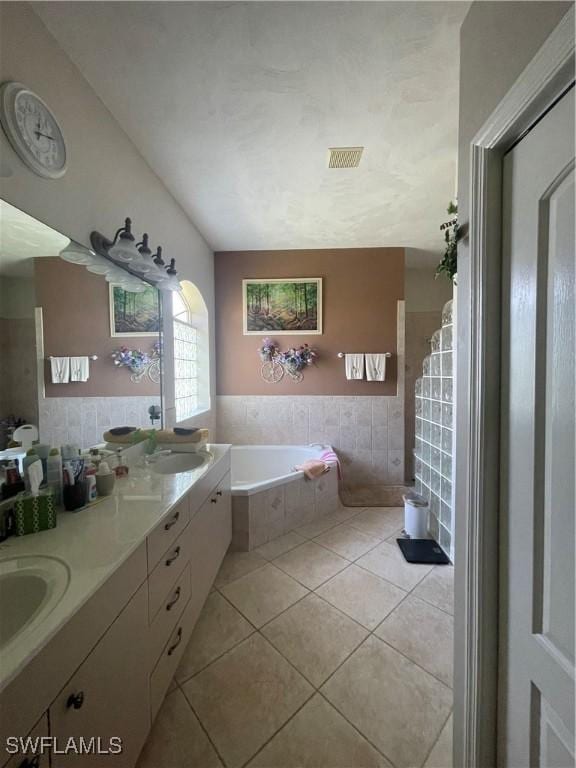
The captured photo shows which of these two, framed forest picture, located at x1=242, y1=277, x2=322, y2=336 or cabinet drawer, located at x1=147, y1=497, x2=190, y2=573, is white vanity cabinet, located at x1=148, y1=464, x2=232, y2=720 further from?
framed forest picture, located at x1=242, y1=277, x2=322, y2=336

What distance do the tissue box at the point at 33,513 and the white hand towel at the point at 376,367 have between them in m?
2.80

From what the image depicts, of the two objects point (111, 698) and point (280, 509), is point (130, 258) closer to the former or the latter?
point (111, 698)

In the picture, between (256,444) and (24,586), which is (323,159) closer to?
(24,586)

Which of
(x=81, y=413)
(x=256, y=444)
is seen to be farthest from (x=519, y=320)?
(x=256, y=444)

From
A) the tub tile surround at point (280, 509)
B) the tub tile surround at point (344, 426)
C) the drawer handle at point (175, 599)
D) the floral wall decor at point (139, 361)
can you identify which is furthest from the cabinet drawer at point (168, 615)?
the tub tile surround at point (344, 426)

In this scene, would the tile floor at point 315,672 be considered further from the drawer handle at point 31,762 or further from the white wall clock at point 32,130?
the white wall clock at point 32,130

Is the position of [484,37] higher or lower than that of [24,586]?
higher

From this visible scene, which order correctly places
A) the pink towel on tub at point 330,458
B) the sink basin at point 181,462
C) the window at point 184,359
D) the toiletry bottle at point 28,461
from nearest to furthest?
the toiletry bottle at point 28,461 < the sink basin at point 181,462 < the window at point 184,359 < the pink towel on tub at point 330,458

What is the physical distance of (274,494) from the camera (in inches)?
89.0

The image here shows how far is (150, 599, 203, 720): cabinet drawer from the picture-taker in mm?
1011

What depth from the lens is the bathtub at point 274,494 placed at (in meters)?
2.11

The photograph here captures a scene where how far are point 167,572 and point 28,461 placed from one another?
697 mm

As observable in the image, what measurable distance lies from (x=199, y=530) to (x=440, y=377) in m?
2.04

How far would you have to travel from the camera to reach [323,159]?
1.72m
